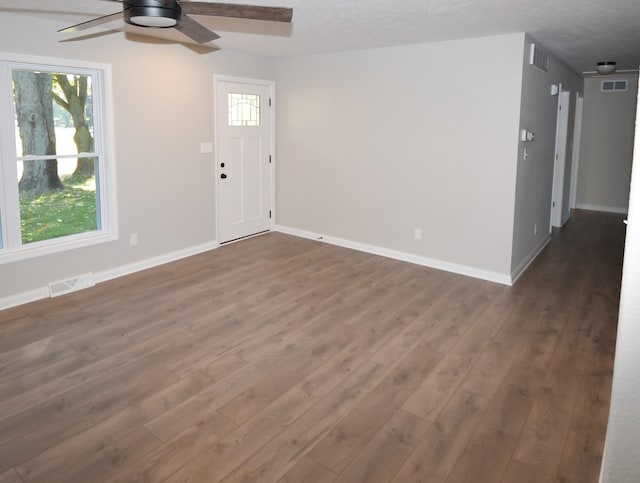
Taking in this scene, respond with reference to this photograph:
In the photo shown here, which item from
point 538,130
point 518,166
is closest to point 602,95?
point 538,130

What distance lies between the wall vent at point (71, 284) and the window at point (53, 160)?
306 millimetres

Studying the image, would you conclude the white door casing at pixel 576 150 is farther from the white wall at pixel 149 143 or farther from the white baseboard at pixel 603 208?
the white wall at pixel 149 143

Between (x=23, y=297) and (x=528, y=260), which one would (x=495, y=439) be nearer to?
(x=528, y=260)

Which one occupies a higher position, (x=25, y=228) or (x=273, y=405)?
(x=25, y=228)

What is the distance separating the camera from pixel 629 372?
1628 millimetres

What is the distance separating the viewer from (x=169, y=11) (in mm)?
2473

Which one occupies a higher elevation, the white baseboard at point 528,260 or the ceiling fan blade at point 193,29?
the ceiling fan blade at point 193,29

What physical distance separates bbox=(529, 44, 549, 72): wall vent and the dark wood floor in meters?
2.21

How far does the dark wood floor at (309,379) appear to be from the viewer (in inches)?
91.9

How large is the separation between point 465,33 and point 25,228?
4.37 m

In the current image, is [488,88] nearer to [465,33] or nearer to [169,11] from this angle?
[465,33]

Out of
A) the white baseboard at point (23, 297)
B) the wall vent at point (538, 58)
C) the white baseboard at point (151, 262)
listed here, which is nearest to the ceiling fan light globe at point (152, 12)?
the white baseboard at point (23, 297)

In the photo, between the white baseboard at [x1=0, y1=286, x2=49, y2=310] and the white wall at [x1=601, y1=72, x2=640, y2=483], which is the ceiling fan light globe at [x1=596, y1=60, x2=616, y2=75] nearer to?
the white wall at [x1=601, y1=72, x2=640, y2=483]

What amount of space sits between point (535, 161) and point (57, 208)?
16.4 feet
